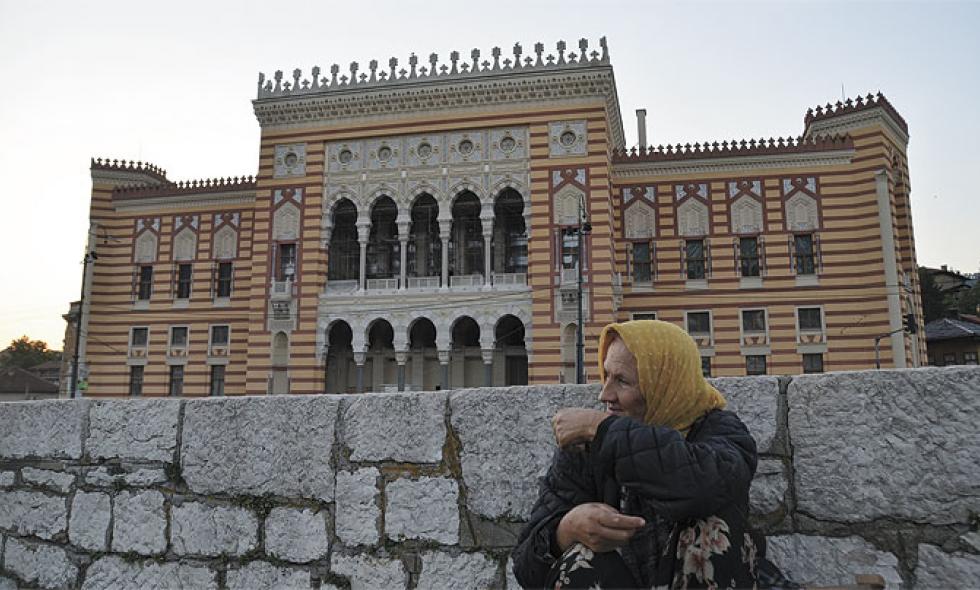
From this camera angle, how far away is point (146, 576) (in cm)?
290

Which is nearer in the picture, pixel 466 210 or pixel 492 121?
pixel 492 121

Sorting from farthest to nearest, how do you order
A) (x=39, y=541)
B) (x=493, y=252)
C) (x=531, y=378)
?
(x=493, y=252) → (x=531, y=378) → (x=39, y=541)

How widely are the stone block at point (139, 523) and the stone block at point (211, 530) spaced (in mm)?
72

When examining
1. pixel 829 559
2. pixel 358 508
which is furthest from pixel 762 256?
pixel 358 508

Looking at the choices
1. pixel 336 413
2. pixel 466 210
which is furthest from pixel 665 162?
pixel 336 413

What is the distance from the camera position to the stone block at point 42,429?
3.25 m

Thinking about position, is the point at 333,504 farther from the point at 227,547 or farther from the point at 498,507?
the point at 498,507

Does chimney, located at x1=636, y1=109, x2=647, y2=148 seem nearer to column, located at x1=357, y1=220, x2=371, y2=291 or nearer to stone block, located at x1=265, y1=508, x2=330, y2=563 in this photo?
column, located at x1=357, y1=220, x2=371, y2=291

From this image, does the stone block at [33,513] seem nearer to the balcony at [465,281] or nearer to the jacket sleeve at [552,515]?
the jacket sleeve at [552,515]

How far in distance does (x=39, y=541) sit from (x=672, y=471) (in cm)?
329

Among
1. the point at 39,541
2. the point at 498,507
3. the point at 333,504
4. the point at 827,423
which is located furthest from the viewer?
the point at 39,541

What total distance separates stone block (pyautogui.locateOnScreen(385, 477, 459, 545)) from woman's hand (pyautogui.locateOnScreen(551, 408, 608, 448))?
0.99 meters

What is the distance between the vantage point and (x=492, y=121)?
21.8m

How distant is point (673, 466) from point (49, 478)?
3.25 metres
